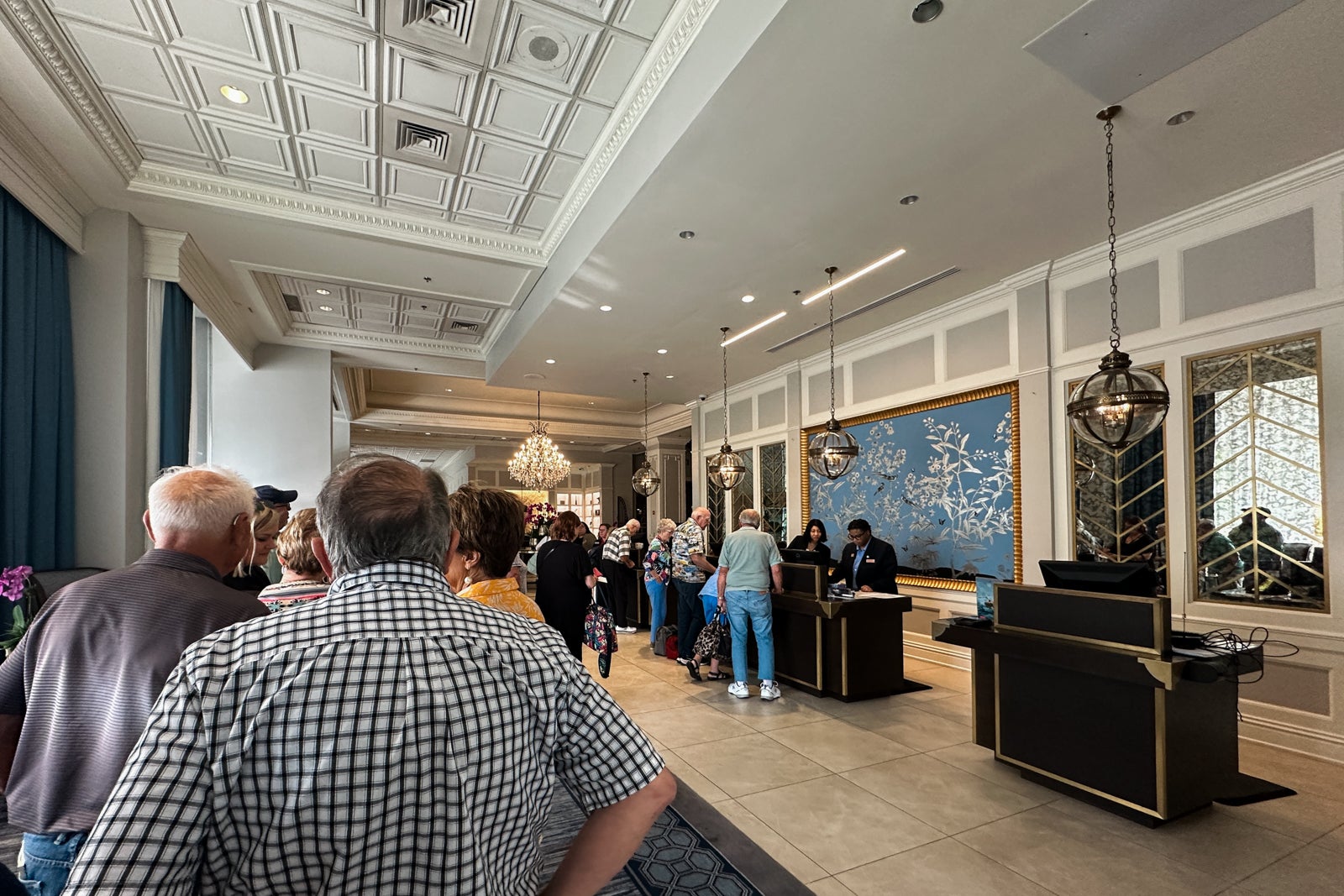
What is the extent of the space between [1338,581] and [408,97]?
20.9 ft

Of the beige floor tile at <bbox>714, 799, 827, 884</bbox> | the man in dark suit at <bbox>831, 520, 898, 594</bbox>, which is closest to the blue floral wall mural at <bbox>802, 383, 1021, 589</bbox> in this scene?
the man in dark suit at <bbox>831, 520, 898, 594</bbox>

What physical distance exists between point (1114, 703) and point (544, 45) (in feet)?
15.0

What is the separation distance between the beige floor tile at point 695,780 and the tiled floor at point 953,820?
1cm

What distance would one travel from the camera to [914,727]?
181 inches

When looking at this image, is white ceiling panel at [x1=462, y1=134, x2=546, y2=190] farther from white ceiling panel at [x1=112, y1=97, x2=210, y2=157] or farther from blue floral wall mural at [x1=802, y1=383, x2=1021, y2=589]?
blue floral wall mural at [x1=802, y1=383, x2=1021, y2=589]

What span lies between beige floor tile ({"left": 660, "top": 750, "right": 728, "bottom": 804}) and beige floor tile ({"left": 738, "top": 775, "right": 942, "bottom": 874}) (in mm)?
148

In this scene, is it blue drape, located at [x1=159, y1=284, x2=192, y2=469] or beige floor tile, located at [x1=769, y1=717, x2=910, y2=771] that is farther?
blue drape, located at [x1=159, y1=284, x2=192, y2=469]

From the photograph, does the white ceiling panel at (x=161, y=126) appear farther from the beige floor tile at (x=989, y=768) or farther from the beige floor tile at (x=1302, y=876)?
the beige floor tile at (x=1302, y=876)

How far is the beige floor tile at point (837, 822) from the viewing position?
2928 millimetres

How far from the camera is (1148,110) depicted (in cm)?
338

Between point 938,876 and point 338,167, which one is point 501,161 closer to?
point 338,167

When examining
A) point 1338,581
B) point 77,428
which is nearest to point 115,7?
point 77,428

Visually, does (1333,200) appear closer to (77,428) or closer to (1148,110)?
(1148,110)

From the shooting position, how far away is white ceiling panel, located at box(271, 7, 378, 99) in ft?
11.0
